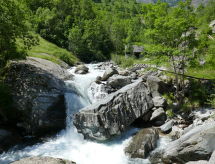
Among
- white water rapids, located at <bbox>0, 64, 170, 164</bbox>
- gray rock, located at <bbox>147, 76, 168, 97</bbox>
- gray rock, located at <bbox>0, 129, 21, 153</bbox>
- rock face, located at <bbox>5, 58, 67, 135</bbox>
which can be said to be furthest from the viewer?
gray rock, located at <bbox>147, 76, 168, 97</bbox>

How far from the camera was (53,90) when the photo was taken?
20.8m

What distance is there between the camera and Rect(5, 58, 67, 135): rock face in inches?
756

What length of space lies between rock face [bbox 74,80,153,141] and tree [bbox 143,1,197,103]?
4.62 metres

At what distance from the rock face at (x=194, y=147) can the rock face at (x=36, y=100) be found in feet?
34.8

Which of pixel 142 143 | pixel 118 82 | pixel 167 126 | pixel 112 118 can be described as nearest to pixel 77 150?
pixel 112 118

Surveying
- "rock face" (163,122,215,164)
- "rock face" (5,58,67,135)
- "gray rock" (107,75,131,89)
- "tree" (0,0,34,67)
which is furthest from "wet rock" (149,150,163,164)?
"tree" (0,0,34,67)

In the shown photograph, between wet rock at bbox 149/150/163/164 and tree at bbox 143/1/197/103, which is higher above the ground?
tree at bbox 143/1/197/103

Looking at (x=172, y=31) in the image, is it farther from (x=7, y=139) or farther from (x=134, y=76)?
(x=7, y=139)

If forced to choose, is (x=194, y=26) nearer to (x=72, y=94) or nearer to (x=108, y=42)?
(x=72, y=94)

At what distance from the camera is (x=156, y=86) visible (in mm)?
21906

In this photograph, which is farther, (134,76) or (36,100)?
(134,76)

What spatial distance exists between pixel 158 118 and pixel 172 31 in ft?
27.2

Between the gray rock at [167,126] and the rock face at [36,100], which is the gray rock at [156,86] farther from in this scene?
the rock face at [36,100]

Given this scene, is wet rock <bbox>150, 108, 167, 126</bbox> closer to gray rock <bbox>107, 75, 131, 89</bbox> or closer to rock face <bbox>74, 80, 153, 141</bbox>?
rock face <bbox>74, 80, 153, 141</bbox>
